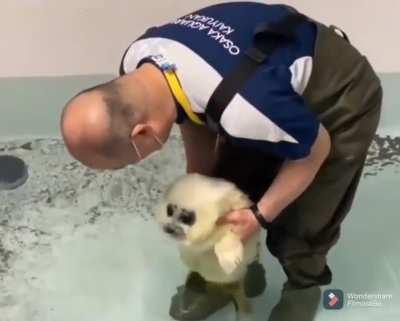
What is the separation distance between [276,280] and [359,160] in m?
0.28

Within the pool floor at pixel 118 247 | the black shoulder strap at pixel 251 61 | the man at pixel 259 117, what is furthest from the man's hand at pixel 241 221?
the pool floor at pixel 118 247

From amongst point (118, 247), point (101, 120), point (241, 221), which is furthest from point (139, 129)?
point (118, 247)

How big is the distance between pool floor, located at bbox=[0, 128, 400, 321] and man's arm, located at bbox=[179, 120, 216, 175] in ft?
0.72

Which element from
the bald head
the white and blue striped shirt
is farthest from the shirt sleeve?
the bald head

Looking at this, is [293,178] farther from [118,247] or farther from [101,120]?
[118,247]

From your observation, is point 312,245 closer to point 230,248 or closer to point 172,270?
point 230,248

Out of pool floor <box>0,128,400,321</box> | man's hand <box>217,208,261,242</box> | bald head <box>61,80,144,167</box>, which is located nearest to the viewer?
bald head <box>61,80,144,167</box>

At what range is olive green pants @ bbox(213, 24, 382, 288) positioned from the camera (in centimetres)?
90

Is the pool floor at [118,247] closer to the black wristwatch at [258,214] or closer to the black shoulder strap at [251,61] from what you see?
the black wristwatch at [258,214]

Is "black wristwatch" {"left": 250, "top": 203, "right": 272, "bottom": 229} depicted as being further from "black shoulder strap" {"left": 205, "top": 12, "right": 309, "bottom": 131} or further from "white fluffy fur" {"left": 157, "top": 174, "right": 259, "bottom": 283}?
"black shoulder strap" {"left": 205, "top": 12, "right": 309, "bottom": 131}

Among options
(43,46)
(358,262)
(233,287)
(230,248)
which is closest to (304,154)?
(230,248)

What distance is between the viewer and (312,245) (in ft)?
3.33

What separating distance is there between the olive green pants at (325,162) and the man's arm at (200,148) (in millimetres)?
20

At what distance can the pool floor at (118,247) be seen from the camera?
116cm
